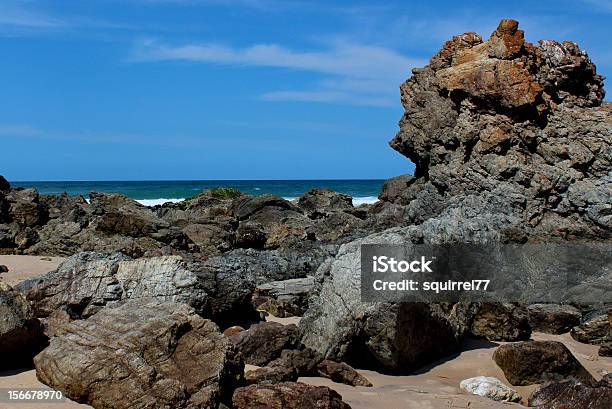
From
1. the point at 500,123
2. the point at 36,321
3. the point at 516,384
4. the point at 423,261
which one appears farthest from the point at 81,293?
the point at 500,123

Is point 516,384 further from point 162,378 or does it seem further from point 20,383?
point 20,383

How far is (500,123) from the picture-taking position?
514 inches

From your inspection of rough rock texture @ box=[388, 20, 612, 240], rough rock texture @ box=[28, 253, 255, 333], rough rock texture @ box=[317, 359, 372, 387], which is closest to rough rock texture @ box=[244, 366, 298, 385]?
rough rock texture @ box=[317, 359, 372, 387]

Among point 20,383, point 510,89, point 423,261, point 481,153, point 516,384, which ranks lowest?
point 516,384

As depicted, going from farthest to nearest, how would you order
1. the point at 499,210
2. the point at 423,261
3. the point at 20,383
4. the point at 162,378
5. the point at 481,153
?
1. the point at 481,153
2. the point at 499,210
3. the point at 423,261
4. the point at 20,383
5. the point at 162,378

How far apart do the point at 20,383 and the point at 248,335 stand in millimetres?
2520

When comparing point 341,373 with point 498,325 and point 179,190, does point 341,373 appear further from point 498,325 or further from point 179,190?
point 179,190

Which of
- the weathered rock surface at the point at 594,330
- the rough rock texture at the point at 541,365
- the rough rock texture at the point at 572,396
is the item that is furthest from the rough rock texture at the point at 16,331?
the weathered rock surface at the point at 594,330

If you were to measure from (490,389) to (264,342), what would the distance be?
2390 millimetres

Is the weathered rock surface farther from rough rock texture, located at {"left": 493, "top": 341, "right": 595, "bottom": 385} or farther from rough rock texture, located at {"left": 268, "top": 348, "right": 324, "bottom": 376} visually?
rough rock texture, located at {"left": 268, "top": 348, "right": 324, "bottom": 376}

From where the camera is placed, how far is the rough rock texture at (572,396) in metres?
5.84

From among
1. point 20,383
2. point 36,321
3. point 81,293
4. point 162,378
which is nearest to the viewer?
point 162,378

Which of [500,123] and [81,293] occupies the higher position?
[500,123]

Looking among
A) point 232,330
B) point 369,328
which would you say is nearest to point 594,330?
point 369,328
